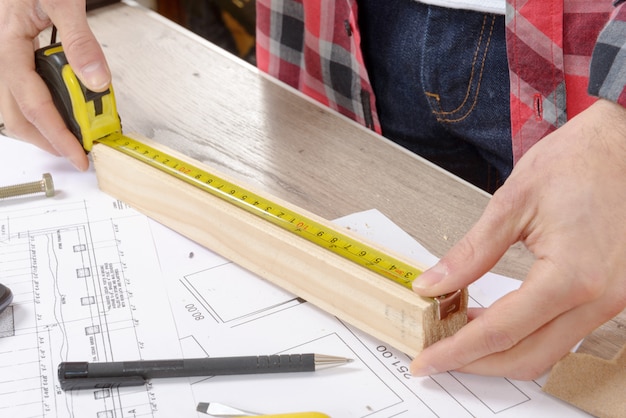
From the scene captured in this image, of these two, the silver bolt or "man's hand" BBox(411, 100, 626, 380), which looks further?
the silver bolt

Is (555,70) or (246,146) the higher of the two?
(555,70)

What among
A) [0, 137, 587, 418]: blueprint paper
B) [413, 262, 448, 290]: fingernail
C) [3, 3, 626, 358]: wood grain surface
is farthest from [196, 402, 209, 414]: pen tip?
[3, 3, 626, 358]: wood grain surface

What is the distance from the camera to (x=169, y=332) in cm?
80

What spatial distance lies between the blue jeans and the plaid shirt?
38 mm

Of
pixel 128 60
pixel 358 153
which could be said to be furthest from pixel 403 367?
pixel 128 60

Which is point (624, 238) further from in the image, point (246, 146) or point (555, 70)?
point (246, 146)

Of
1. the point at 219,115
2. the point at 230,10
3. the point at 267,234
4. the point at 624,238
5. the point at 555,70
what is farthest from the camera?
the point at 230,10

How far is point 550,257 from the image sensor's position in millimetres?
700

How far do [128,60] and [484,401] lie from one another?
896mm

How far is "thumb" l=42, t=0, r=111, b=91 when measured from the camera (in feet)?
3.27

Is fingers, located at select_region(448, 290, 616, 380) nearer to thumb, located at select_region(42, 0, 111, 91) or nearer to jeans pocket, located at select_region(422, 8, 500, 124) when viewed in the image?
jeans pocket, located at select_region(422, 8, 500, 124)

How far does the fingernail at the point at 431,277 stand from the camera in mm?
727

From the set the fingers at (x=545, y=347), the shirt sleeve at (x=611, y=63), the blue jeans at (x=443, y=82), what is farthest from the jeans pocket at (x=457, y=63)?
the fingers at (x=545, y=347)

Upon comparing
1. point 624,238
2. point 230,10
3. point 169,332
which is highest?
point 624,238
